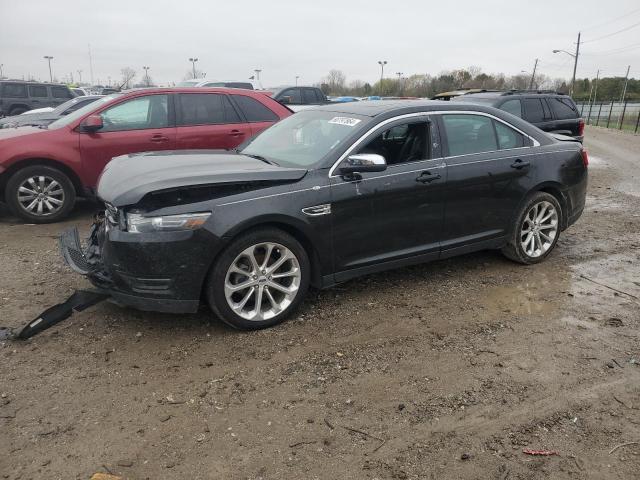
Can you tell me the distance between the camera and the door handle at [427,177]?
4.52 m

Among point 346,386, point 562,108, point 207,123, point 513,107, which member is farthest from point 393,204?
point 562,108

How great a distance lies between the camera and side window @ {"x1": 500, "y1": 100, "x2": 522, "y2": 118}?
9797 millimetres

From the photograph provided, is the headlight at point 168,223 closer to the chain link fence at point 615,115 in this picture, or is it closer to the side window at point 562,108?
the side window at point 562,108

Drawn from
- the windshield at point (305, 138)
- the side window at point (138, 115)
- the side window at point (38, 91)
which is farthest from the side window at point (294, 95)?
the windshield at point (305, 138)

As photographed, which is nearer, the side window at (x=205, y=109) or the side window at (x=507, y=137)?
the side window at (x=507, y=137)

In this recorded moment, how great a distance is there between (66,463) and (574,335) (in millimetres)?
3486

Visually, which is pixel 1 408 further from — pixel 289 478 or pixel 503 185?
pixel 503 185

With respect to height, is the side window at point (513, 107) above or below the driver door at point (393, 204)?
above

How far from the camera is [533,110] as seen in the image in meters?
10.1

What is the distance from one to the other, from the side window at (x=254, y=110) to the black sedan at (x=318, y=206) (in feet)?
8.62

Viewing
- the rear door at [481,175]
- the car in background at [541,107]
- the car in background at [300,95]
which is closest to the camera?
the rear door at [481,175]

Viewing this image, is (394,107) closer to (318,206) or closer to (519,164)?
(318,206)

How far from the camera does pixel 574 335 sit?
4023 mm

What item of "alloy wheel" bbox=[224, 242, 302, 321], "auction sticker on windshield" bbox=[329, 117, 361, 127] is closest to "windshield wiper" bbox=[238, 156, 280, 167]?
"auction sticker on windshield" bbox=[329, 117, 361, 127]
